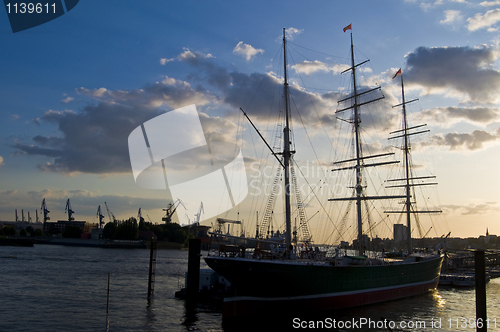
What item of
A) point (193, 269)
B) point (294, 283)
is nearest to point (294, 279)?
point (294, 283)

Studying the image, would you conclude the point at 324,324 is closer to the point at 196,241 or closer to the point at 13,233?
the point at 196,241

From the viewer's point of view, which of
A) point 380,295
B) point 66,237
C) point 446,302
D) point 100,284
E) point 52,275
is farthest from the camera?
point 66,237

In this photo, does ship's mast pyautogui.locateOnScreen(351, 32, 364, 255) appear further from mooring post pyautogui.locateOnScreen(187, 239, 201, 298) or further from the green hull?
mooring post pyautogui.locateOnScreen(187, 239, 201, 298)

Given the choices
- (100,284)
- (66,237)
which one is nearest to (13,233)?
(66,237)

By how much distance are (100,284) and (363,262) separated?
36154mm

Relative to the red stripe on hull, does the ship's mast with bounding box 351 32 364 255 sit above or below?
above

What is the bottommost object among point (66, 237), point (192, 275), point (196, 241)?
point (66, 237)

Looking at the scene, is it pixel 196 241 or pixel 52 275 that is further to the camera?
pixel 52 275

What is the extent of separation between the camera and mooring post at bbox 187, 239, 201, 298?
122 ft

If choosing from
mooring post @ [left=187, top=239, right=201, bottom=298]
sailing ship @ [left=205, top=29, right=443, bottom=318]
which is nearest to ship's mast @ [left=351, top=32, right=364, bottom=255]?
sailing ship @ [left=205, top=29, right=443, bottom=318]

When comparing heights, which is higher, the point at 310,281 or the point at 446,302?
the point at 310,281

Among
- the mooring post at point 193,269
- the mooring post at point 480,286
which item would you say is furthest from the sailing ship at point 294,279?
the mooring post at point 480,286

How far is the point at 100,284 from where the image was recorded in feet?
166

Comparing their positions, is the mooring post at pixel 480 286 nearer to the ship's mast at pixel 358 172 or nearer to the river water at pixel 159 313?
the river water at pixel 159 313
